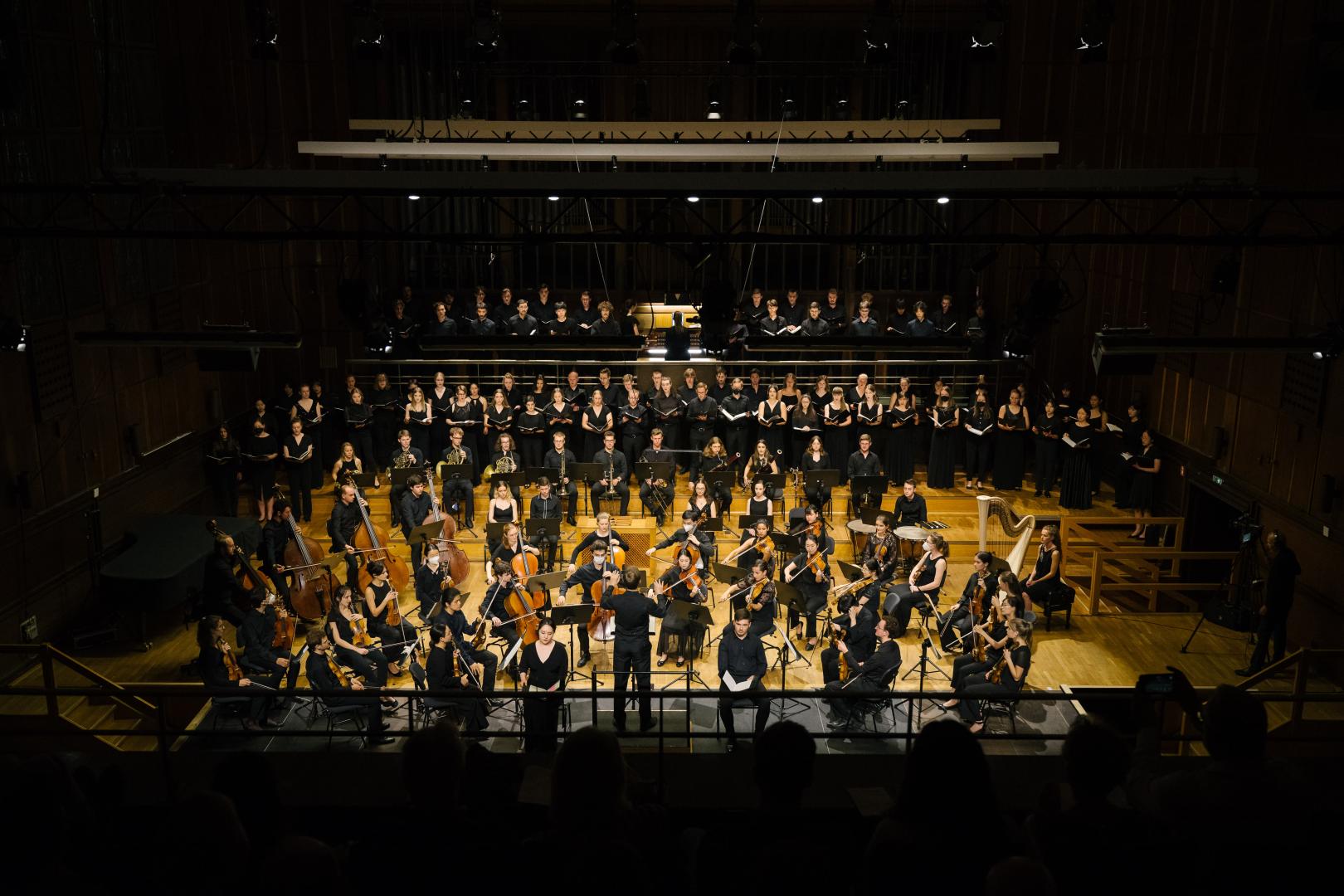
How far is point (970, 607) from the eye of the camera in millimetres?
11133

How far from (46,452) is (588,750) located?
10.7m

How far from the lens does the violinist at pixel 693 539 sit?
1201cm

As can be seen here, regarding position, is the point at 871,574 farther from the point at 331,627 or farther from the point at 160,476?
the point at 160,476

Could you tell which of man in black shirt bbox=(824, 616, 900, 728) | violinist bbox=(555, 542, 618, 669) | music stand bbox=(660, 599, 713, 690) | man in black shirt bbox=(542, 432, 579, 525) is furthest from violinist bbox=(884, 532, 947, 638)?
man in black shirt bbox=(542, 432, 579, 525)

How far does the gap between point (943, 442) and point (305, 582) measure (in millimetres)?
8409

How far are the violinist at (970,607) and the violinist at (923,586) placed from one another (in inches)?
14.6

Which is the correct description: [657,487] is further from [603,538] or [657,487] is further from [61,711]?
[61,711]

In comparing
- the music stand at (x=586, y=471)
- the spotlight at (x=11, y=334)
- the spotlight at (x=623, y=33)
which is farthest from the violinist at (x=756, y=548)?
the spotlight at (x=11, y=334)

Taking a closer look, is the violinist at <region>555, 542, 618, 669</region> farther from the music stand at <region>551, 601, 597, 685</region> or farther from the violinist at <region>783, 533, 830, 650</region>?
the violinist at <region>783, 533, 830, 650</region>

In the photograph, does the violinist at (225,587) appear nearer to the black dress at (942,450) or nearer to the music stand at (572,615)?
the music stand at (572,615)

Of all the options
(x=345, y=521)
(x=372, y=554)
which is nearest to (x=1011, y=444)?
(x=372, y=554)

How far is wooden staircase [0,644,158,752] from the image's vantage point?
343 inches

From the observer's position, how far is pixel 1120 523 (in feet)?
43.6

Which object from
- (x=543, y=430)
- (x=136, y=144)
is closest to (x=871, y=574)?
(x=543, y=430)
